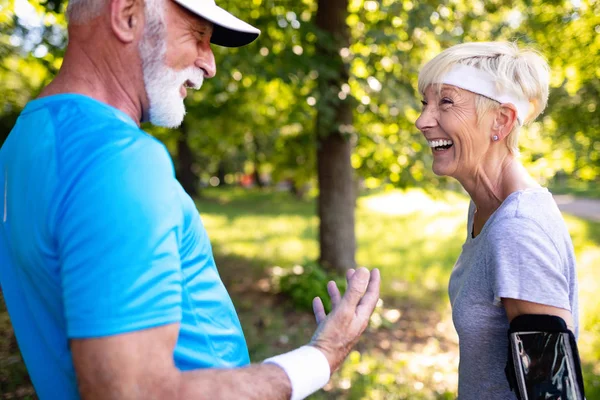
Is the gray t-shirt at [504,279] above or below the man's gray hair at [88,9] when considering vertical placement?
below

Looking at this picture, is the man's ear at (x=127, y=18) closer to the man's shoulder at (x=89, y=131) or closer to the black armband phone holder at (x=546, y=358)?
the man's shoulder at (x=89, y=131)

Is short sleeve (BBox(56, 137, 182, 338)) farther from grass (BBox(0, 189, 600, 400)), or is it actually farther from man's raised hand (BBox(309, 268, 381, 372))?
grass (BBox(0, 189, 600, 400))

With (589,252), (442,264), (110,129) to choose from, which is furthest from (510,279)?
(589,252)

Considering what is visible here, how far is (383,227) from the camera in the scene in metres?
14.5

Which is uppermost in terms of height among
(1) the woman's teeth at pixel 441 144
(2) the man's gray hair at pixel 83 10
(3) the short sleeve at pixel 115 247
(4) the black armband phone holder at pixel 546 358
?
(2) the man's gray hair at pixel 83 10

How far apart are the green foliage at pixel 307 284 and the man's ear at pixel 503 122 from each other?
4.35 m

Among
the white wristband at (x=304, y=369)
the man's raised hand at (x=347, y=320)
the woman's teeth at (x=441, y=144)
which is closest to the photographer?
the white wristband at (x=304, y=369)

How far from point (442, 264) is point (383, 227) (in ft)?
16.1

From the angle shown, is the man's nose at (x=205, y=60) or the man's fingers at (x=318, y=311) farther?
the man's fingers at (x=318, y=311)

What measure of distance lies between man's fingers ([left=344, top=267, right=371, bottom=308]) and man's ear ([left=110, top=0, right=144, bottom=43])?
0.92 m

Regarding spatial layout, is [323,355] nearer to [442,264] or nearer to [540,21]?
[540,21]

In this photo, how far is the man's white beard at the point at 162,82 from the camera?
4.35ft

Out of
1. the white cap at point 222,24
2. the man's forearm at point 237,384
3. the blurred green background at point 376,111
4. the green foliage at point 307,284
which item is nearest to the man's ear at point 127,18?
the white cap at point 222,24

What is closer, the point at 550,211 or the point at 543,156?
the point at 550,211
